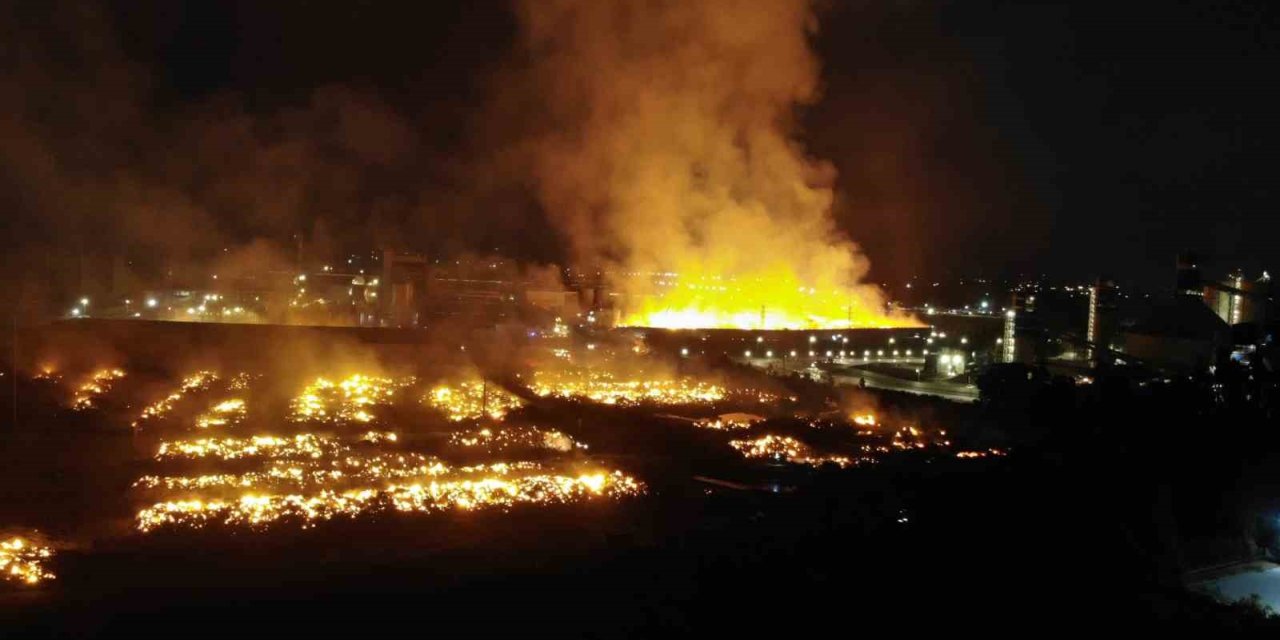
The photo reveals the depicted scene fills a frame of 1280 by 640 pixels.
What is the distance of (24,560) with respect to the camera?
5.87 meters

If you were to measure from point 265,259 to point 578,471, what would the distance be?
12.1m

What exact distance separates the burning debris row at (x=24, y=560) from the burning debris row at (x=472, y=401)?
519cm

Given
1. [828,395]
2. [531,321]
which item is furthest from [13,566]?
[531,321]

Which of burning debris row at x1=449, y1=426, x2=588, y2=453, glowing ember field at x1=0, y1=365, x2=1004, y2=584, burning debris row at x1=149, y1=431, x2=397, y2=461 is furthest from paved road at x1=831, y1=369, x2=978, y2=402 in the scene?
burning debris row at x1=149, y1=431, x2=397, y2=461

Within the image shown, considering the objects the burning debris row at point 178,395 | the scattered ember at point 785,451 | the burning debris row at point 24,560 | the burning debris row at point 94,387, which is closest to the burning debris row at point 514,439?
the scattered ember at point 785,451

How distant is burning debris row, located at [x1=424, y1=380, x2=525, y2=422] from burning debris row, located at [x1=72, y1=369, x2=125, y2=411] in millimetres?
4100

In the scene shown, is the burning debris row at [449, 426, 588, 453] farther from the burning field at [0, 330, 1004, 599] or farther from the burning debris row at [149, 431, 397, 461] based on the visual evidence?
the burning debris row at [149, 431, 397, 461]

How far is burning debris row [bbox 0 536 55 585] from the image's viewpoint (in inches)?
221

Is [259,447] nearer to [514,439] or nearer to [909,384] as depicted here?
[514,439]

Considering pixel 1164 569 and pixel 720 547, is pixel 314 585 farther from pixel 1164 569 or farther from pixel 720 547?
pixel 1164 569

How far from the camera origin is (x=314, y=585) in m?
5.63

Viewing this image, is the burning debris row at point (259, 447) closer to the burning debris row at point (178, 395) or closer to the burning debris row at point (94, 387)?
the burning debris row at point (178, 395)

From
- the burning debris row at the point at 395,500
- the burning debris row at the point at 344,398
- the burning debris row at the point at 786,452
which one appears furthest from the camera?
the burning debris row at the point at 344,398

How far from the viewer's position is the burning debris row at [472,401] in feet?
37.3
